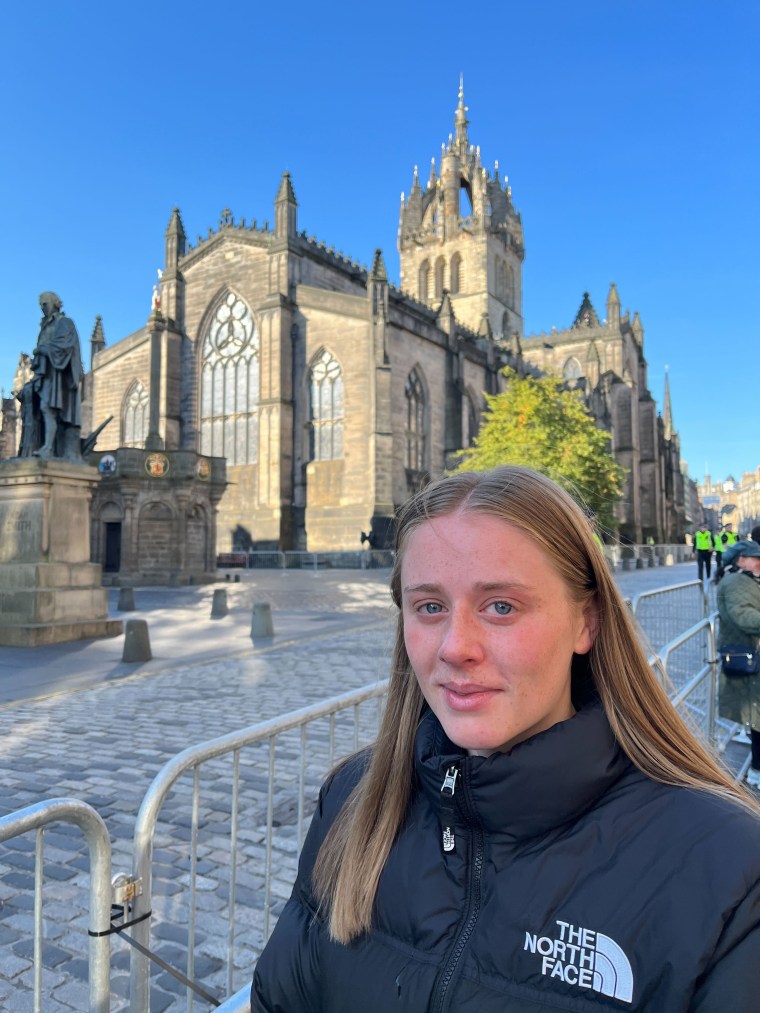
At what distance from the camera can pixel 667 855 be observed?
1.04m

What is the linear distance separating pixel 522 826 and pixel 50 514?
445 inches

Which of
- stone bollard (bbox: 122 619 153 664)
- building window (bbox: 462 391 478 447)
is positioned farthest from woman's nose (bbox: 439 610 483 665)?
building window (bbox: 462 391 478 447)

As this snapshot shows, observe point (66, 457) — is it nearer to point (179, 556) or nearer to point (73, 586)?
point (73, 586)

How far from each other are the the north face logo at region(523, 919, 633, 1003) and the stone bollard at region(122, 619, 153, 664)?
357 inches

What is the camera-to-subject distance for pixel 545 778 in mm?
1133

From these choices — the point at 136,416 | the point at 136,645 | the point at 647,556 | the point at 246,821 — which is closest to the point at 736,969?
the point at 246,821

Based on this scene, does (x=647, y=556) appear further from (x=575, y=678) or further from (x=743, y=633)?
(x=575, y=678)

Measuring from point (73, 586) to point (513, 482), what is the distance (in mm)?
11352

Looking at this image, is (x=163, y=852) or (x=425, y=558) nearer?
(x=425, y=558)

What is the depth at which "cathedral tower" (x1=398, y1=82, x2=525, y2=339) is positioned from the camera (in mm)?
55969

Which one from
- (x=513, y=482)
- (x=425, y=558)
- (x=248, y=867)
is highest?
(x=513, y=482)

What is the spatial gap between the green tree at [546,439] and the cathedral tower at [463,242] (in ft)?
92.2

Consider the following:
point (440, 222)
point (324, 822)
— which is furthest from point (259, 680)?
point (440, 222)

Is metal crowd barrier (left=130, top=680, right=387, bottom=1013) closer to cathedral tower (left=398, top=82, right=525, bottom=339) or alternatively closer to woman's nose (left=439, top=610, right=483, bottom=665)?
woman's nose (left=439, top=610, right=483, bottom=665)
